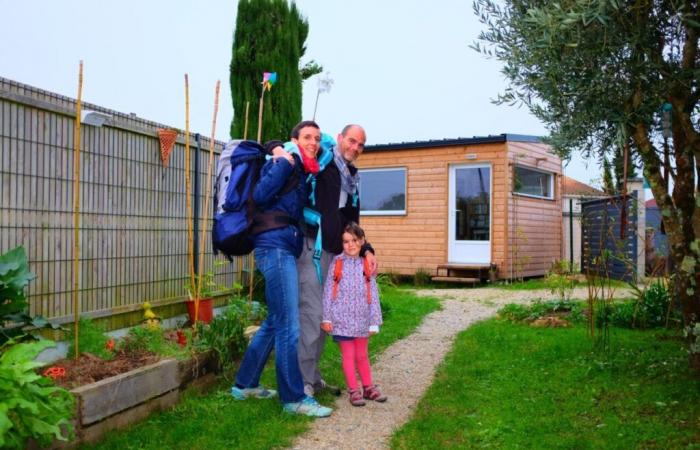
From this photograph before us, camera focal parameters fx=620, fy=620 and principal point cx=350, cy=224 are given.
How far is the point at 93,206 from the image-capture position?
15.6 feet

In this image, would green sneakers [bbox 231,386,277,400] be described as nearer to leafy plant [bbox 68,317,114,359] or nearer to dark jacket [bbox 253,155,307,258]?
leafy plant [bbox 68,317,114,359]

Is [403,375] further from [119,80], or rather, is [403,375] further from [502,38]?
[119,80]

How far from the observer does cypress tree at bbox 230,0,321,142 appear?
912 centimetres

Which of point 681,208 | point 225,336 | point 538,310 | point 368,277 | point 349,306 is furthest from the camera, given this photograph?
point 538,310

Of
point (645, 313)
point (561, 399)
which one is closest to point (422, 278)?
point (645, 313)

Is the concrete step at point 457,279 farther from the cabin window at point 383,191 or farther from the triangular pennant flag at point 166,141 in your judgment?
the triangular pennant flag at point 166,141

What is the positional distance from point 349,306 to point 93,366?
5.57 ft

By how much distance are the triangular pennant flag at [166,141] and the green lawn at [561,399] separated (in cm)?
308

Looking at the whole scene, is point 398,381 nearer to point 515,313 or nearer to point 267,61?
point 515,313

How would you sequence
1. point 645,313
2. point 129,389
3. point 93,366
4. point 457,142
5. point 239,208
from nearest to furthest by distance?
point 129,389 < point 93,366 < point 239,208 < point 645,313 < point 457,142

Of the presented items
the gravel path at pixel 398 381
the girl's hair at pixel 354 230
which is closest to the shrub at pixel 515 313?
the gravel path at pixel 398 381

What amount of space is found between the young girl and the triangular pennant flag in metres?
2.12

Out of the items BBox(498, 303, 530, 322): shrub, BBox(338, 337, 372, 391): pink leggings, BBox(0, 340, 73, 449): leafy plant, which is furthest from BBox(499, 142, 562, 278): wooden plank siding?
BBox(0, 340, 73, 449): leafy plant

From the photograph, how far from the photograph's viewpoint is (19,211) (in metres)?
4.04
